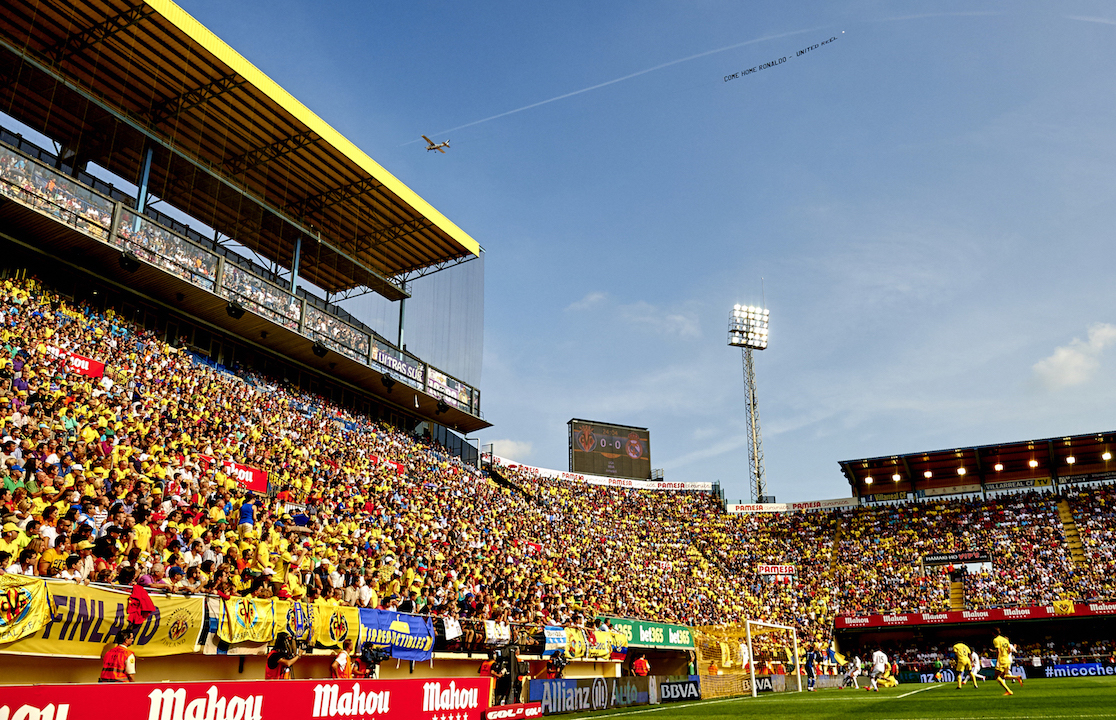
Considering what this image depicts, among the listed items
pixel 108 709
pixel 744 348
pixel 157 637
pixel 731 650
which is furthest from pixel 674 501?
pixel 108 709

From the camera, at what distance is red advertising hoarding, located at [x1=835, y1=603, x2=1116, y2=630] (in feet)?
132

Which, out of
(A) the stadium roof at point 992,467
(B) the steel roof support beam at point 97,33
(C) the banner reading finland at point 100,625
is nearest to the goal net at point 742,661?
(C) the banner reading finland at point 100,625

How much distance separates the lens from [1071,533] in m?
47.7

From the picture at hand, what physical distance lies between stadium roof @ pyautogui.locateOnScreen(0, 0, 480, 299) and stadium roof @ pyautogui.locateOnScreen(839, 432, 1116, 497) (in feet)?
117

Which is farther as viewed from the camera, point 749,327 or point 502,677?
point 749,327

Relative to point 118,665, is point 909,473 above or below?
above

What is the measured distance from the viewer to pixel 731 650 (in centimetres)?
3266

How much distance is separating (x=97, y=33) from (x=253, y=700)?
89.5ft

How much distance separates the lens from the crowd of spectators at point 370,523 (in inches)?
618

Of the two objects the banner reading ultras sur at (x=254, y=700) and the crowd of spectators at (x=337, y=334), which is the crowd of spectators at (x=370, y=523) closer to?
the crowd of spectators at (x=337, y=334)

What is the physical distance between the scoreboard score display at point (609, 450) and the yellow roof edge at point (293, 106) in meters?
22.3

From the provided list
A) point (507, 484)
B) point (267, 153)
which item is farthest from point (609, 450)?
point (267, 153)

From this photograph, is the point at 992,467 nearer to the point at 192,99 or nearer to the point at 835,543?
the point at 835,543

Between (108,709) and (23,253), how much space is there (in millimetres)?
23921
